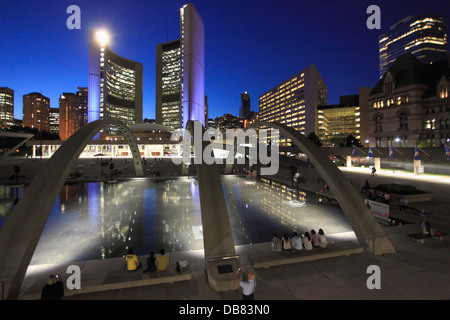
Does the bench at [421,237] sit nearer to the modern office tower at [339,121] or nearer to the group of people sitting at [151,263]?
the group of people sitting at [151,263]

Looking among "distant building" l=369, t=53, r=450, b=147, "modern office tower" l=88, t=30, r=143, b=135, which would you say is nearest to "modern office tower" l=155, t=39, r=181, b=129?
"modern office tower" l=88, t=30, r=143, b=135

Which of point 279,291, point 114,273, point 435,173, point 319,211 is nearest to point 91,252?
point 114,273

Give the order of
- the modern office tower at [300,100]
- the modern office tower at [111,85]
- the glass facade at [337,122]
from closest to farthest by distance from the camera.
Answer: the modern office tower at [111,85]
the modern office tower at [300,100]
the glass facade at [337,122]

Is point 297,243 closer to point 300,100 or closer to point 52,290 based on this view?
point 52,290

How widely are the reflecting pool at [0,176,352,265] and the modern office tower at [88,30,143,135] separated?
106620 millimetres

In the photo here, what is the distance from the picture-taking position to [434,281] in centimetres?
718

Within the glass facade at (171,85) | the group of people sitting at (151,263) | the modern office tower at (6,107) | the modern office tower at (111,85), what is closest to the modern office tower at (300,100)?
the glass facade at (171,85)

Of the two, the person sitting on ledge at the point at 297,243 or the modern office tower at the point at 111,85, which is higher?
the modern office tower at the point at 111,85

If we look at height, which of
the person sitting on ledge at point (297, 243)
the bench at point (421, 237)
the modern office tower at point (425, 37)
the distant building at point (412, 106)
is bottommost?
the bench at point (421, 237)

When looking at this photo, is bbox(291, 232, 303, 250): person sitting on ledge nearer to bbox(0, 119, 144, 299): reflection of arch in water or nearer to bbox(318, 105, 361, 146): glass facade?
bbox(0, 119, 144, 299): reflection of arch in water

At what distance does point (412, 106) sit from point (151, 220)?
6334 centimetres

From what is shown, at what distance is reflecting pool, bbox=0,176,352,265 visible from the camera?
1061 centimetres

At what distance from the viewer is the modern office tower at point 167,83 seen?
145 m

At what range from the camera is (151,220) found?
1452 cm
